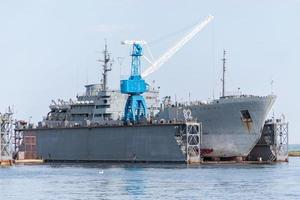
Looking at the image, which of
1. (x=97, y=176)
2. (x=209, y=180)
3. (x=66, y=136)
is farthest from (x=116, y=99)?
(x=209, y=180)

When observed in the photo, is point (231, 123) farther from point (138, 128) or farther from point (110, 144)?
point (110, 144)

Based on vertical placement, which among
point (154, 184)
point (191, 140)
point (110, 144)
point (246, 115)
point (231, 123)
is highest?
point (246, 115)

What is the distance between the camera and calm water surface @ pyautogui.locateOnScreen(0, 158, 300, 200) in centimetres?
7594

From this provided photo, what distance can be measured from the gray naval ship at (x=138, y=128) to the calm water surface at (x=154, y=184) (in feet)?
51.4

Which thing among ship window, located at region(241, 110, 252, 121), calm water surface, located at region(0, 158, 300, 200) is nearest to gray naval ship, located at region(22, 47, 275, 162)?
ship window, located at region(241, 110, 252, 121)

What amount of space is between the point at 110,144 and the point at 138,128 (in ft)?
24.4

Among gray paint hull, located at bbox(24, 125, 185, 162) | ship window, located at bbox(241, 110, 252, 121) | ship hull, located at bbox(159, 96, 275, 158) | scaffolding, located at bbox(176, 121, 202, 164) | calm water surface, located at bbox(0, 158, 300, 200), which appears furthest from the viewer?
gray paint hull, located at bbox(24, 125, 185, 162)

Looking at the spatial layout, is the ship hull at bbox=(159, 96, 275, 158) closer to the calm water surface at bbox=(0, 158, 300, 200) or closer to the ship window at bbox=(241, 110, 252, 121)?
the ship window at bbox=(241, 110, 252, 121)

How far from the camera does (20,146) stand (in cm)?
16112

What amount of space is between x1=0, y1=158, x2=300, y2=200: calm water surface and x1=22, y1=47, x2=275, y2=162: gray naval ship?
1568 centimetres

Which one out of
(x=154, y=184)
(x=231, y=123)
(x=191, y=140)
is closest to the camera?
(x=154, y=184)

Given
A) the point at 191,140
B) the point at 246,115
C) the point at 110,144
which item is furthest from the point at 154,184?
the point at 110,144

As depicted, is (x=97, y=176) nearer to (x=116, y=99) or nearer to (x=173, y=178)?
(x=173, y=178)

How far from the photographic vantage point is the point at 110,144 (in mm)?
140625
